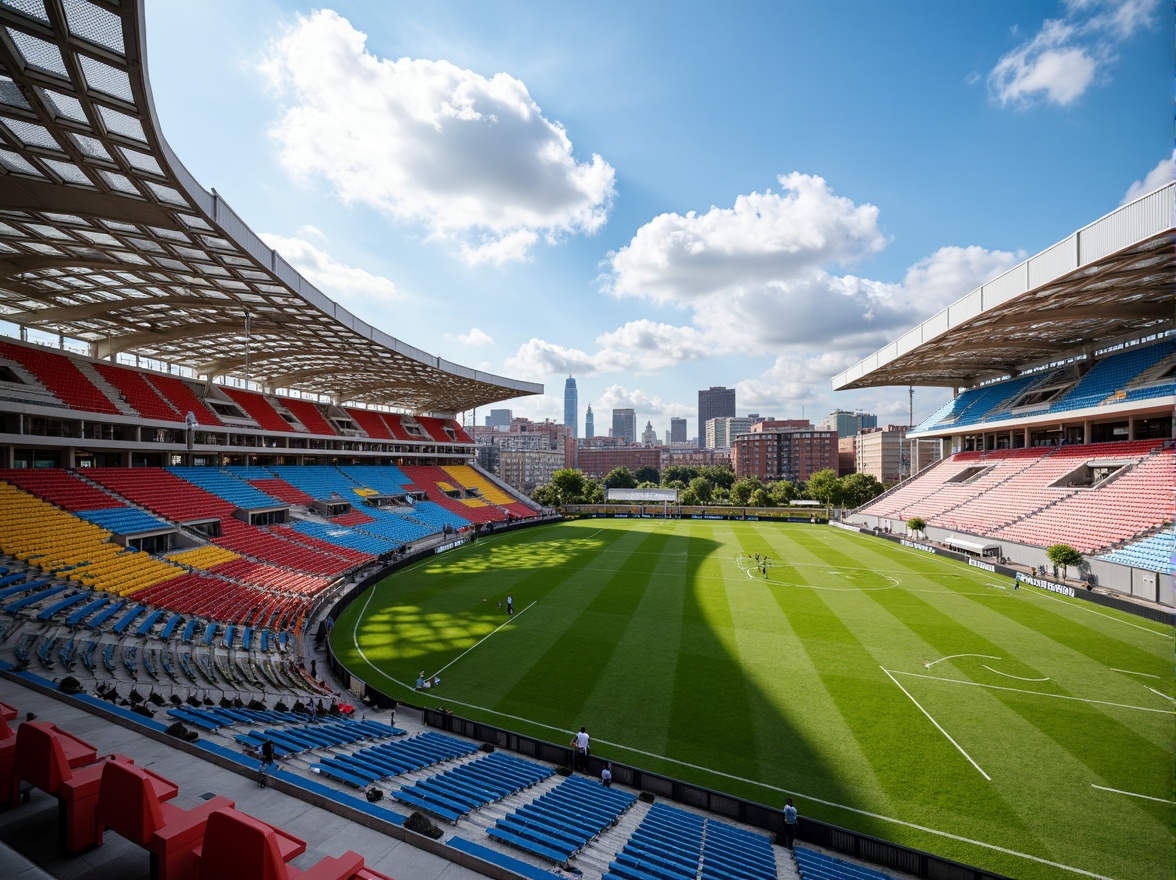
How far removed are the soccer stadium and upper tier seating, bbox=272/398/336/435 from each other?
3296 millimetres

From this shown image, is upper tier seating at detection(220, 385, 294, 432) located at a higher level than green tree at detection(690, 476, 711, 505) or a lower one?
higher

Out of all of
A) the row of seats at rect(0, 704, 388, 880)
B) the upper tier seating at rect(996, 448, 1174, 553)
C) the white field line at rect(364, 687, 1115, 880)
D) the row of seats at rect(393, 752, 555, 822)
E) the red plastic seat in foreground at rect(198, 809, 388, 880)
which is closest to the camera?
the red plastic seat in foreground at rect(198, 809, 388, 880)

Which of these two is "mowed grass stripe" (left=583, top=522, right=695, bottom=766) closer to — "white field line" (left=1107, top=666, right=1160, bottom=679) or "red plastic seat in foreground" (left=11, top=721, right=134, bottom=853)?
"red plastic seat in foreground" (left=11, top=721, right=134, bottom=853)

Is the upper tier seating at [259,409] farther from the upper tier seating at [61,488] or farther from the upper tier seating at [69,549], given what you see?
the upper tier seating at [69,549]

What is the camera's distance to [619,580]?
3259 centimetres

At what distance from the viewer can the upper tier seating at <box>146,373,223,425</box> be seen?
35269 mm

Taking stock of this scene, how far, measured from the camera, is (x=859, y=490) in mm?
75438

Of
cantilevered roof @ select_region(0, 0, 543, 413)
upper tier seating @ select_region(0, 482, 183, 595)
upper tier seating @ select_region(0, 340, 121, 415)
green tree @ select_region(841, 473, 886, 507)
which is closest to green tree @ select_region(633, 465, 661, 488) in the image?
green tree @ select_region(841, 473, 886, 507)

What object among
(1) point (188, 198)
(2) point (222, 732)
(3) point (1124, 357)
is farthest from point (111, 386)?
(3) point (1124, 357)

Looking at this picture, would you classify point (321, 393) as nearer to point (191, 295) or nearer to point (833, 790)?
point (191, 295)

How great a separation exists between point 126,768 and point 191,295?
2665 cm

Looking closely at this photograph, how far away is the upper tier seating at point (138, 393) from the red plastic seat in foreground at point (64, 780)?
33094mm

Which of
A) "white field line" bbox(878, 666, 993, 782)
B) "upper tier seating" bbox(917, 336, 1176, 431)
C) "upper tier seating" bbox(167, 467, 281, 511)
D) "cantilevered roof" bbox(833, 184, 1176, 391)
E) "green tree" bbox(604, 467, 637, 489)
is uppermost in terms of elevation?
"cantilevered roof" bbox(833, 184, 1176, 391)

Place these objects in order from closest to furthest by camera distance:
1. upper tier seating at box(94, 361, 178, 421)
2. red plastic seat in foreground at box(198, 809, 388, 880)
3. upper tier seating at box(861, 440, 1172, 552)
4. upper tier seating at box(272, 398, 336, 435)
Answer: red plastic seat in foreground at box(198, 809, 388, 880), upper tier seating at box(861, 440, 1172, 552), upper tier seating at box(94, 361, 178, 421), upper tier seating at box(272, 398, 336, 435)
